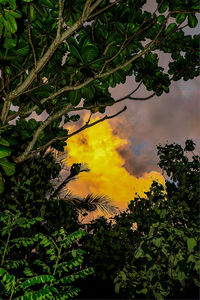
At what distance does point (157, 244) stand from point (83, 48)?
218cm

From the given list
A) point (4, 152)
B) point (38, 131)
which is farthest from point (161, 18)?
point (4, 152)

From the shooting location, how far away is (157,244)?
2.76 m

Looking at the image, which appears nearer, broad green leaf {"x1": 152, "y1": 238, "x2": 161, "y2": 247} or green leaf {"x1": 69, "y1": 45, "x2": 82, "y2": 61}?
green leaf {"x1": 69, "y1": 45, "x2": 82, "y2": 61}

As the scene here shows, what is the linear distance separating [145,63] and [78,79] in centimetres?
96

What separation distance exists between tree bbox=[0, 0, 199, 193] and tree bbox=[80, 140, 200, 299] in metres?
1.62

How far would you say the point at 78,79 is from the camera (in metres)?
3.09

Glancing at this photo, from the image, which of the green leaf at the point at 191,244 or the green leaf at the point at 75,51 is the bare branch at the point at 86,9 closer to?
the green leaf at the point at 75,51

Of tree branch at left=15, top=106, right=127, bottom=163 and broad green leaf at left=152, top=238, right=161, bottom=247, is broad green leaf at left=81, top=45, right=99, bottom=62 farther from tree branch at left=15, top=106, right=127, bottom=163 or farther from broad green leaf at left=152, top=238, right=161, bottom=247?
broad green leaf at left=152, top=238, right=161, bottom=247

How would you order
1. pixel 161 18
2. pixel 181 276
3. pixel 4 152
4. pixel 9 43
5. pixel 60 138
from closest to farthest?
1. pixel 4 152
2. pixel 9 43
3. pixel 181 276
4. pixel 161 18
5. pixel 60 138

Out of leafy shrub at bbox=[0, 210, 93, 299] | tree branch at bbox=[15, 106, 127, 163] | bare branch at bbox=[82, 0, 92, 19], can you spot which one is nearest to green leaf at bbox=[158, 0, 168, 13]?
bare branch at bbox=[82, 0, 92, 19]

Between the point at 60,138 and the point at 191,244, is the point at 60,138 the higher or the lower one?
the higher one

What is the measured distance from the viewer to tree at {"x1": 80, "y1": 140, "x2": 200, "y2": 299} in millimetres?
2801

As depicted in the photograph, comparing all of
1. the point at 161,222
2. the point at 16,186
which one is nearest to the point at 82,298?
the point at 16,186

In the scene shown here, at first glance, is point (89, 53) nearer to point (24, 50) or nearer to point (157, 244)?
point (24, 50)
